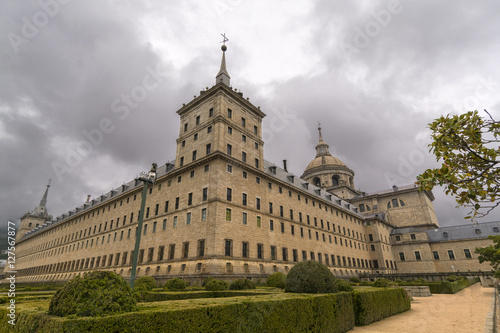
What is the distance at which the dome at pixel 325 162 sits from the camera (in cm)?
8828

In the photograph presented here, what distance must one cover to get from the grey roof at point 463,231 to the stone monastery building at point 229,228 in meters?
0.21

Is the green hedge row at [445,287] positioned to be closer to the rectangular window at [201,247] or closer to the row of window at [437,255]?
the rectangular window at [201,247]

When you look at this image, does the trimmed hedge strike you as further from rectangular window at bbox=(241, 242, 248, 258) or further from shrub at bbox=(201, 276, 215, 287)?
rectangular window at bbox=(241, 242, 248, 258)

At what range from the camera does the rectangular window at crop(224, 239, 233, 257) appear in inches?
1131

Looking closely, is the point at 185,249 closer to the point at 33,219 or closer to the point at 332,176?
the point at 332,176

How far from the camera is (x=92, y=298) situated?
5105 millimetres

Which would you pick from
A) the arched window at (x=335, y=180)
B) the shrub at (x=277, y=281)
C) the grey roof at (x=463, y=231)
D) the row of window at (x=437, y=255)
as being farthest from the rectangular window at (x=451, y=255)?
the shrub at (x=277, y=281)

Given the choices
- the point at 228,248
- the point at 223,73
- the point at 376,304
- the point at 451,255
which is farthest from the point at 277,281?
the point at 451,255

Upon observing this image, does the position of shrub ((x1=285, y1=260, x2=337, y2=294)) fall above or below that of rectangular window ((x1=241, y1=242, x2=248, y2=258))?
below

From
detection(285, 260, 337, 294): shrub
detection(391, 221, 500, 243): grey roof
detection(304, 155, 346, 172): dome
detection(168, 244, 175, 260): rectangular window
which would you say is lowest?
detection(285, 260, 337, 294): shrub

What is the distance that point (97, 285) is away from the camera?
5.40m

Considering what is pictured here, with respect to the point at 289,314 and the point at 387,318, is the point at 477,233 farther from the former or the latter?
the point at 289,314

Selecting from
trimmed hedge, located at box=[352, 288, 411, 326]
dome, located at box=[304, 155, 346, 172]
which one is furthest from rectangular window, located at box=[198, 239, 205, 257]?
dome, located at box=[304, 155, 346, 172]

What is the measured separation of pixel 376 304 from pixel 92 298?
1300 cm
